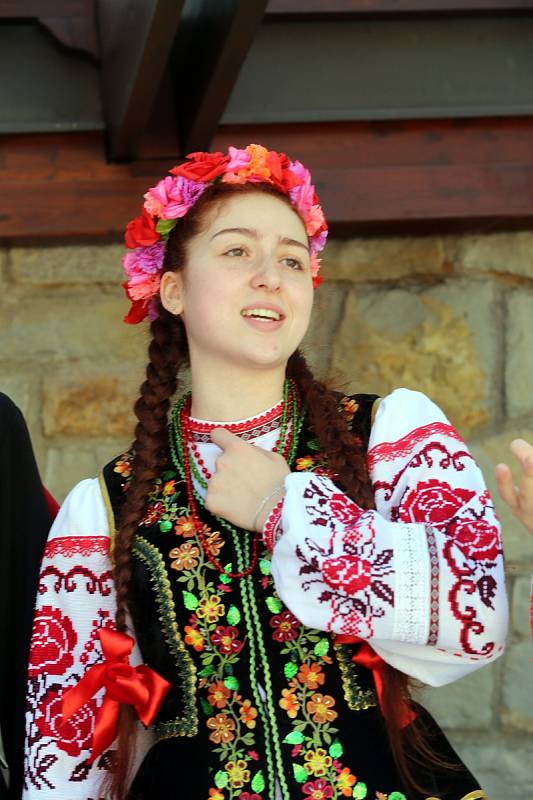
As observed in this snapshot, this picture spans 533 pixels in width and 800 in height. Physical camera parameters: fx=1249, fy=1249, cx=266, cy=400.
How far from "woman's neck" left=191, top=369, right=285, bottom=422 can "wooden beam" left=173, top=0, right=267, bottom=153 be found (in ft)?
2.40

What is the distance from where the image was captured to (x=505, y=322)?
333 centimetres

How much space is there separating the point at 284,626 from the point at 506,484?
510mm

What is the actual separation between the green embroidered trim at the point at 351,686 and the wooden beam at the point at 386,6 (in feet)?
5.46

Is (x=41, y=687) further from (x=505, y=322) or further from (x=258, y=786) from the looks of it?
(x=505, y=322)

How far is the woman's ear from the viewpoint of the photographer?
2.50 meters

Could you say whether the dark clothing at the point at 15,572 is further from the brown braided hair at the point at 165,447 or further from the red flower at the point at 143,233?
the red flower at the point at 143,233

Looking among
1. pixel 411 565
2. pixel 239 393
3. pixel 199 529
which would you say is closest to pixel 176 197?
pixel 239 393

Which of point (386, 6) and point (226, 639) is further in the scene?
point (386, 6)

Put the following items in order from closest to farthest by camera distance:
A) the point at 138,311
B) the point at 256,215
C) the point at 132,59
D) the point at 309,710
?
1. the point at 309,710
2. the point at 256,215
3. the point at 138,311
4. the point at 132,59

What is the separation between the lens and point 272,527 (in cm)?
213

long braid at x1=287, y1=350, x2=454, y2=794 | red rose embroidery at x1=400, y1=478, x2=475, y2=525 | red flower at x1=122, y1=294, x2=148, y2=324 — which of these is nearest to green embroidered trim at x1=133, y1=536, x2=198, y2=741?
long braid at x1=287, y1=350, x2=454, y2=794

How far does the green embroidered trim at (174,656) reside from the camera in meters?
2.23

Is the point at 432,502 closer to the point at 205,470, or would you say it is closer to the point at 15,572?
the point at 205,470

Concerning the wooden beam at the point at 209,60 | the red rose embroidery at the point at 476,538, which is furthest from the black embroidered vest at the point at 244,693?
the wooden beam at the point at 209,60
